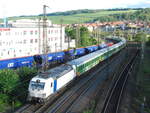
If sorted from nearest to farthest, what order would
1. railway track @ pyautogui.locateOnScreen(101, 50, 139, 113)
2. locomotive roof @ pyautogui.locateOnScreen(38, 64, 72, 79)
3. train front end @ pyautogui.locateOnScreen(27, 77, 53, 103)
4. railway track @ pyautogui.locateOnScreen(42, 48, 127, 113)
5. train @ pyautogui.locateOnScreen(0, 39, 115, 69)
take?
train front end @ pyautogui.locateOnScreen(27, 77, 53, 103), railway track @ pyautogui.locateOnScreen(42, 48, 127, 113), railway track @ pyautogui.locateOnScreen(101, 50, 139, 113), locomotive roof @ pyautogui.locateOnScreen(38, 64, 72, 79), train @ pyautogui.locateOnScreen(0, 39, 115, 69)

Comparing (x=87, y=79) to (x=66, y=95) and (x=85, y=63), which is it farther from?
(x=66, y=95)

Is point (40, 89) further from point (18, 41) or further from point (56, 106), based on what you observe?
point (18, 41)

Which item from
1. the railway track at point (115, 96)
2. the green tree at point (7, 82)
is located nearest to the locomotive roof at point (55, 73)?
the green tree at point (7, 82)

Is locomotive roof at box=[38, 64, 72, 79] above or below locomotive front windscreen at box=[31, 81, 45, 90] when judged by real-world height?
above

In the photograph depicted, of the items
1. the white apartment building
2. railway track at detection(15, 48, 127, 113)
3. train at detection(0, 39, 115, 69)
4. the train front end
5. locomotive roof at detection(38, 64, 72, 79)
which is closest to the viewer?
railway track at detection(15, 48, 127, 113)

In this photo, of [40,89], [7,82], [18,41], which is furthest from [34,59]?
[40,89]

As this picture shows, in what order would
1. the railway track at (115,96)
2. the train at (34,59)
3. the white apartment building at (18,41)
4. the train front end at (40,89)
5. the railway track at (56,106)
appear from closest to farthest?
the railway track at (56,106)
the train front end at (40,89)
the railway track at (115,96)
the train at (34,59)
the white apartment building at (18,41)

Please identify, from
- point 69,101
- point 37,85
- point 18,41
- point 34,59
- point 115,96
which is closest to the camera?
point 37,85

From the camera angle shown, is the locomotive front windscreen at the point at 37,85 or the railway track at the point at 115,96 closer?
the locomotive front windscreen at the point at 37,85

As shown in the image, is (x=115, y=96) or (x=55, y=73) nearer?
(x=55, y=73)

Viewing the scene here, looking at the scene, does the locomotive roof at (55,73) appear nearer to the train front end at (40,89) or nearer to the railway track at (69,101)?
the train front end at (40,89)

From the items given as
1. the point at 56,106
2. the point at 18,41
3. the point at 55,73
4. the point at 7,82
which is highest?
the point at 18,41

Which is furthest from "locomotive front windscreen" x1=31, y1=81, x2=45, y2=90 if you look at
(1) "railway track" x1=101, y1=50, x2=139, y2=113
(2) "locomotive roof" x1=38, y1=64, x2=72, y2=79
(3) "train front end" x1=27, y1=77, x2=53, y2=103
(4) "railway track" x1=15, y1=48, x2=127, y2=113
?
(1) "railway track" x1=101, y1=50, x2=139, y2=113

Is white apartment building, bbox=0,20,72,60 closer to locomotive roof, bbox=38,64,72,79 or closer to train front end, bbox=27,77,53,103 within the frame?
locomotive roof, bbox=38,64,72,79
